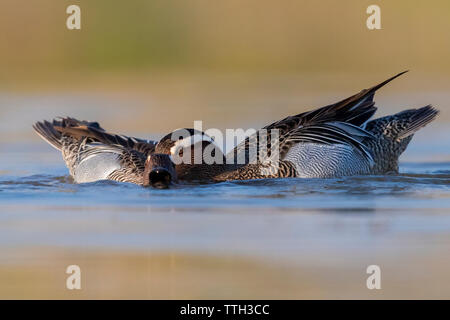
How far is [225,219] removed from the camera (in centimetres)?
842

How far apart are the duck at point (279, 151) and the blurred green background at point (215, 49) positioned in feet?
15.8

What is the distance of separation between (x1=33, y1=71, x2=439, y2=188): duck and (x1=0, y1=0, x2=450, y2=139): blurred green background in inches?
190

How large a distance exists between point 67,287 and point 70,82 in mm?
10628

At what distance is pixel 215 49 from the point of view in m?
17.8

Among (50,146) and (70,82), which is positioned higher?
(70,82)

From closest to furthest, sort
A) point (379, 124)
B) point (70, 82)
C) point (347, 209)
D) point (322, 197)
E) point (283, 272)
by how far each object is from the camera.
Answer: point (283, 272) < point (347, 209) < point (322, 197) < point (379, 124) < point (70, 82)

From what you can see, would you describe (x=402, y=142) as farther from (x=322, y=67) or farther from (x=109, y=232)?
(x=322, y=67)

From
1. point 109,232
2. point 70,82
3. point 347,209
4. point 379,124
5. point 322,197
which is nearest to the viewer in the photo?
point 109,232

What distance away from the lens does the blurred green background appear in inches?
658

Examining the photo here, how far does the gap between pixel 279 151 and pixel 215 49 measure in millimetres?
7414

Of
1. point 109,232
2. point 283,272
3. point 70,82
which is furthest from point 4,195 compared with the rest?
point 70,82

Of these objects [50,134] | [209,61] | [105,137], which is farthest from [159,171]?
[209,61]
